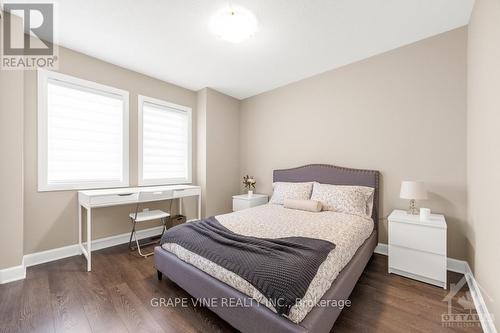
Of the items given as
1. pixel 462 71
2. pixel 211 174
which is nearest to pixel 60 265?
pixel 211 174

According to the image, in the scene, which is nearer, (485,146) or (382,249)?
(485,146)

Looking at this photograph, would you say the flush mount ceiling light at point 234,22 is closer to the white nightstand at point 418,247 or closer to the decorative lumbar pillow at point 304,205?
the decorative lumbar pillow at point 304,205

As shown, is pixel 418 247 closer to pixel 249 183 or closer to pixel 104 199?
pixel 249 183

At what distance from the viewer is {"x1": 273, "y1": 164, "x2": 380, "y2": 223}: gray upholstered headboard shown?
2.68 m

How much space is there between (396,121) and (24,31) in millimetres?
4386

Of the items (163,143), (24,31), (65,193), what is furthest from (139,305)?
(24,31)

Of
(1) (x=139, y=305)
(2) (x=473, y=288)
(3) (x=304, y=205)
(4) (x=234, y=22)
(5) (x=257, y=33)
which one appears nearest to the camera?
(1) (x=139, y=305)

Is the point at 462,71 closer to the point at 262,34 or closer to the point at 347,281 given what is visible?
the point at 262,34

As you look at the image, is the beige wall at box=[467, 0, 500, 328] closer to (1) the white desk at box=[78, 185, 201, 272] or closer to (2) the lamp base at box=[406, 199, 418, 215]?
(2) the lamp base at box=[406, 199, 418, 215]

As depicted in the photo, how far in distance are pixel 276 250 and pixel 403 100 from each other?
2427 millimetres

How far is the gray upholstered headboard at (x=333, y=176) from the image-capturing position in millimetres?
2678

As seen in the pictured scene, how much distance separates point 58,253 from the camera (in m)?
2.52

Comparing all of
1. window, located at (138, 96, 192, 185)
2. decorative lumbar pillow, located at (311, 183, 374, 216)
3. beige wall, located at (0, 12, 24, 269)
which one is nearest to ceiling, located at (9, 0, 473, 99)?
window, located at (138, 96, 192, 185)

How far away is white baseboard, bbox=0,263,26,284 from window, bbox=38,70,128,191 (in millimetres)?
843
